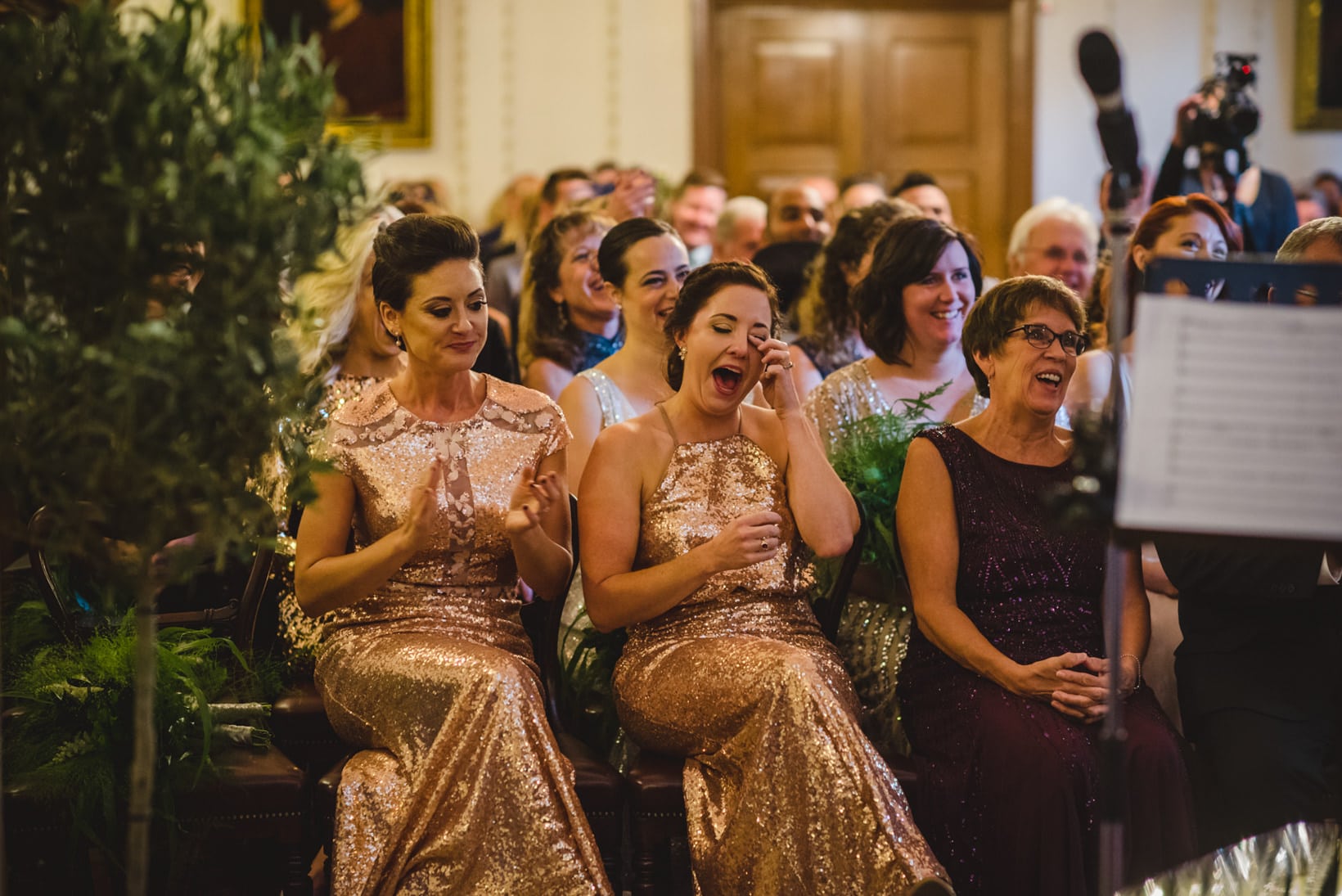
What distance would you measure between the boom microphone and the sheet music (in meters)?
0.24

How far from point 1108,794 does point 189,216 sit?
156 centimetres

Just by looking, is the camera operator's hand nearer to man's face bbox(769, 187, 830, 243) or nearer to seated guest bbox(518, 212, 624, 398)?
man's face bbox(769, 187, 830, 243)

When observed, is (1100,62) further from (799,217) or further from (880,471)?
(799,217)

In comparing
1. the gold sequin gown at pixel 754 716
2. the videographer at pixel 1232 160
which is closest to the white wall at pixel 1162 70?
the videographer at pixel 1232 160

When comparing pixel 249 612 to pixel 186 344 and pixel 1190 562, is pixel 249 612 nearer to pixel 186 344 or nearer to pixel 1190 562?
pixel 186 344

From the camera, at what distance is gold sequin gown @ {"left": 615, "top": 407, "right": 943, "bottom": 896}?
261 centimetres

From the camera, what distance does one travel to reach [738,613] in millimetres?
2988

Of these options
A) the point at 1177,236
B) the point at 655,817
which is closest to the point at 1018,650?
the point at 655,817

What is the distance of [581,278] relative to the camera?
14.5ft

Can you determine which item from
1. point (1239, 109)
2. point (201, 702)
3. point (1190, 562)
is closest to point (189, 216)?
point (201, 702)

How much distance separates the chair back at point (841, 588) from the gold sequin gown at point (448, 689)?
0.67 metres


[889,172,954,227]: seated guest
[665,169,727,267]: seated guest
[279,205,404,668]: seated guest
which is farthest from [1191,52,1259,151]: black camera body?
[279,205,404,668]: seated guest

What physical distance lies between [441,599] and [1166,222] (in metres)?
2.29

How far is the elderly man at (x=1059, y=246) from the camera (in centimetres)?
490
